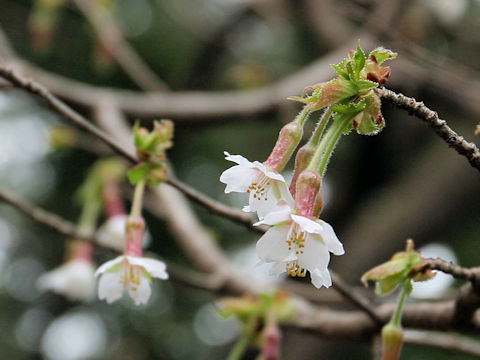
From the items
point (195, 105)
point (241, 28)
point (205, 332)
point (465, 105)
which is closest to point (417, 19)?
point (465, 105)

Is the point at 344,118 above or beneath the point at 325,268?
above

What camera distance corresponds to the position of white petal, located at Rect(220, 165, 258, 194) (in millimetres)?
506

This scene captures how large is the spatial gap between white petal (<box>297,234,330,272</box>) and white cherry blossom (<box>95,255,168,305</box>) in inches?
7.7

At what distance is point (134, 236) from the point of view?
0.65 meters

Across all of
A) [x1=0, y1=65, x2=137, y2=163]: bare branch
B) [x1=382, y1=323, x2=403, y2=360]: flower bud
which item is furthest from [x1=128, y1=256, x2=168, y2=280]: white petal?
[x1=382, y1=323, x2=403, y2=360]: flower bud

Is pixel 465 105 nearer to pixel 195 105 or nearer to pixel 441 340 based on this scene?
pixel 195 105

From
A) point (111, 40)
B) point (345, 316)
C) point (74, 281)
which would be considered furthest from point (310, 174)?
point (111, 40)

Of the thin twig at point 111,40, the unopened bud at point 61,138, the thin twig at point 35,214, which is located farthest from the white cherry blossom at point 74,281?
the thin twig at point 111,40

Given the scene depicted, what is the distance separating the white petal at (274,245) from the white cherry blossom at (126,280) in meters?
0.18

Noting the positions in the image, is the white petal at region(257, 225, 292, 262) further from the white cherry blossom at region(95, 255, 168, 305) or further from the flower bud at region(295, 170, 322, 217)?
the white cherry blossom at region(95, 255, 168, 305)

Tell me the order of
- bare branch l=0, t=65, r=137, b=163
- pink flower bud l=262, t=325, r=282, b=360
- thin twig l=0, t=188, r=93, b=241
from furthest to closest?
pink flower bud l=262, t=325, r=282, b=360, thin twig l=0, t=188, r=93, b=241, bare branch l=0, t=65, r=137, b=163

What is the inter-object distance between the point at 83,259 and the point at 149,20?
5.22 feet

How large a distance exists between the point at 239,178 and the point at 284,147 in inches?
1.9

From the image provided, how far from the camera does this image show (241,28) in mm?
2426
